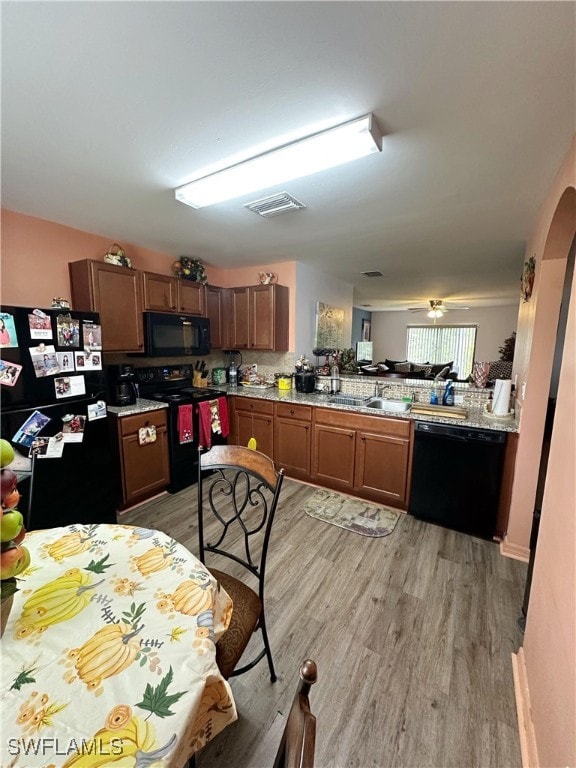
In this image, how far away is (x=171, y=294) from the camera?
3.26 m

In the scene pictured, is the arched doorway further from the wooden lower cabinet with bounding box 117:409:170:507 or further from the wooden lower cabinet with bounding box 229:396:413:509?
the wooden lower cabinet with bounding box 117:409:170:507

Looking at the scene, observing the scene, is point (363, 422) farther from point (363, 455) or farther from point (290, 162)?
point (290, 162)

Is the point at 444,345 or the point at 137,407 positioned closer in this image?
the point at 137,407

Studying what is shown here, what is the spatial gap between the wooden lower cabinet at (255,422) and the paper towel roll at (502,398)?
2.05m

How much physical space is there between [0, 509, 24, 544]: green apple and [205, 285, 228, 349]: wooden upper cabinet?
3260 millimetres

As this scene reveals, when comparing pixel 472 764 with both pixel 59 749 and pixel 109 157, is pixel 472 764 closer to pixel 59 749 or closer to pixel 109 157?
pixel 59 749

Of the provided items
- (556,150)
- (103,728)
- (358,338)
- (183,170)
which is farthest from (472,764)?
(358,338)

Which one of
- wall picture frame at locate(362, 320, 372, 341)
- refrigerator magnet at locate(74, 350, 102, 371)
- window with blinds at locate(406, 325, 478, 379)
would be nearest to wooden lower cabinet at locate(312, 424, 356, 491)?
refrigerator magnet at locate(74, 350, 102, 371)

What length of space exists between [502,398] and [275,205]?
7.44 ft

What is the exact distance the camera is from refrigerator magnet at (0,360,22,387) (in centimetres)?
179

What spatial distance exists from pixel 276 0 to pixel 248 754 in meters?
2.47

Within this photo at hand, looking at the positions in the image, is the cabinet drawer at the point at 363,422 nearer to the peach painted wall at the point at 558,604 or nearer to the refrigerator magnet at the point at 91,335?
the peach painted wall at the point at 558,604

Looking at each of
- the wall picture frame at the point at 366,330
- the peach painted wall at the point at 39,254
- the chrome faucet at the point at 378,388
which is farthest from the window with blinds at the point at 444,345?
the peach painted wall at the point at 39,254

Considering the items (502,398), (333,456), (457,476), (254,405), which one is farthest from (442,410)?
(254,405)
